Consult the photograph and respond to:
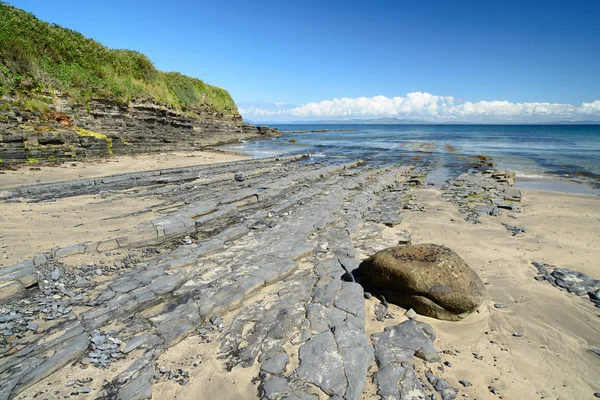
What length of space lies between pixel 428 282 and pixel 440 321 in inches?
25.9

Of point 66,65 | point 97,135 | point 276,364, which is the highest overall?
point 66,65

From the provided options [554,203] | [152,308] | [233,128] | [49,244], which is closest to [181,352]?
[152,308]

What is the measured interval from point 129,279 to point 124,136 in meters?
22.3

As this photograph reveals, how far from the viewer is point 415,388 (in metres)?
3.58

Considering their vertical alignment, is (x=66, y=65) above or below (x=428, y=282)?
above

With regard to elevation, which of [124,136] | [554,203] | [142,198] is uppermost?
[124,136]

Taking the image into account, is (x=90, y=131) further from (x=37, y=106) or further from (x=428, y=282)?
(x=428, y=282)

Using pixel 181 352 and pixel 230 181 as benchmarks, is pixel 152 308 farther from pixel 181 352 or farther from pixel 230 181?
pixel 230 181

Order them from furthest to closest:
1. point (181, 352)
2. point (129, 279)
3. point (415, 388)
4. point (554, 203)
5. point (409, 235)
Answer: point (554, 203) < point (409, 235) < point (129, 279) < point (181, 352) < point (415, 388)

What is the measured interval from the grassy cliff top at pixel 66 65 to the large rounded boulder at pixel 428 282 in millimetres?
24750

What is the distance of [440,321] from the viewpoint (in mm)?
4941

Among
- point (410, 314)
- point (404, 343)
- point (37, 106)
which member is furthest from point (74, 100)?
point (404, 343)

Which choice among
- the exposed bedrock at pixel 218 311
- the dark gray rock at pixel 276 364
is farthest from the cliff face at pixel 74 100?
the dark gray rock at pixel 276 364

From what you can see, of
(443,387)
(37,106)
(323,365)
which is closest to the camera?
(443,387)
